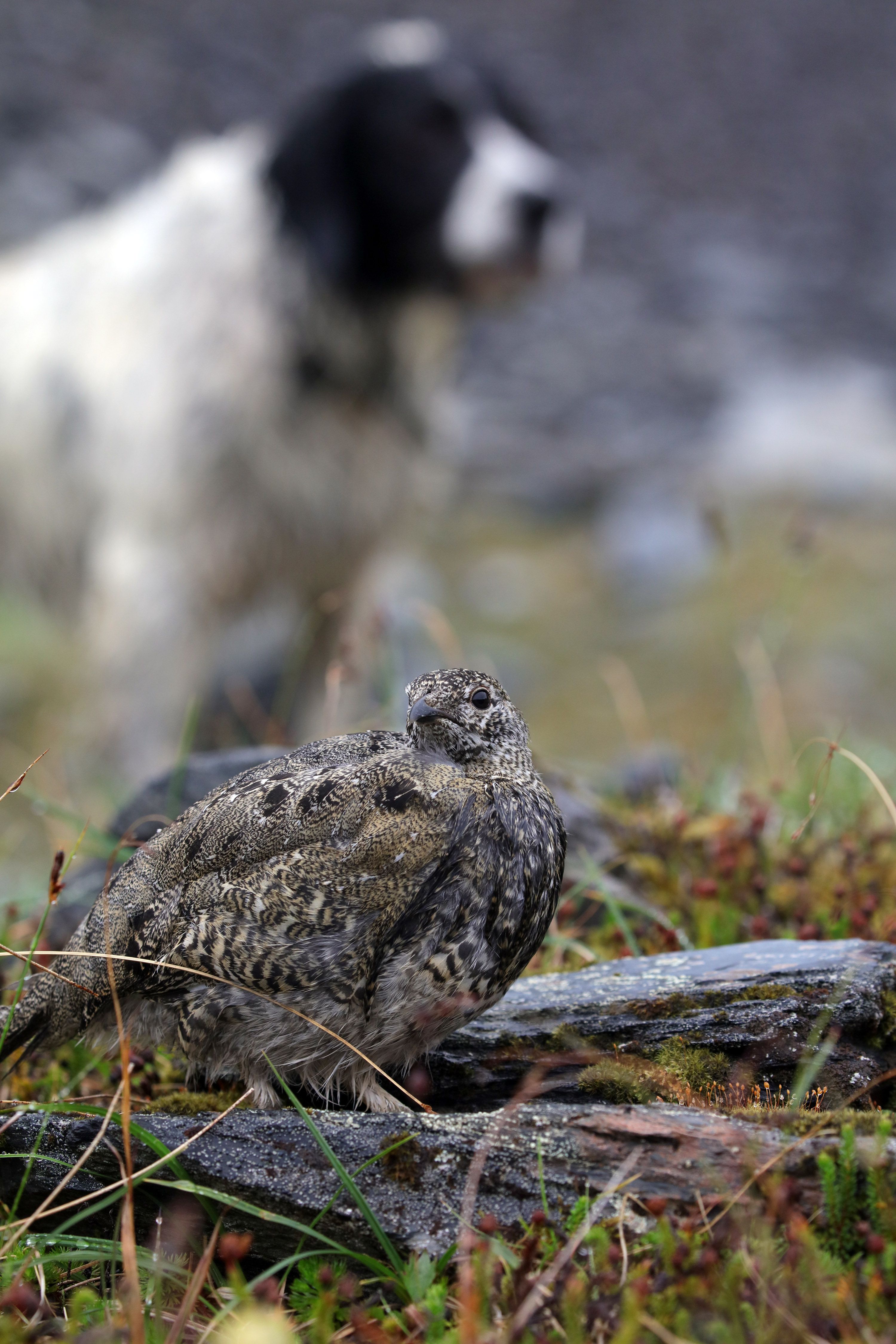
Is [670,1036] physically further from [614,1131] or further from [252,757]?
[252,757]

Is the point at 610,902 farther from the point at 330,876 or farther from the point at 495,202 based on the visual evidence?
the point at 495,202

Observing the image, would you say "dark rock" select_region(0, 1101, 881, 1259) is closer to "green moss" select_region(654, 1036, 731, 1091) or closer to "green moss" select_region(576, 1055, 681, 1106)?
"green moss" select_region(576, 1055, 681, 1106)

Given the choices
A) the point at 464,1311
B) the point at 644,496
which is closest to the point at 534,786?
the point at 464,1311

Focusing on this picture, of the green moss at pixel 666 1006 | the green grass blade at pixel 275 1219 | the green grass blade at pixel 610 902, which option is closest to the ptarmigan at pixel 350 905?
the green grass blade at pixel 275 1219

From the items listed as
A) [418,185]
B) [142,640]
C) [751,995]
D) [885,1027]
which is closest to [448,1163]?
[751,995]

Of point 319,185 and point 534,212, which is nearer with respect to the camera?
point 534,212

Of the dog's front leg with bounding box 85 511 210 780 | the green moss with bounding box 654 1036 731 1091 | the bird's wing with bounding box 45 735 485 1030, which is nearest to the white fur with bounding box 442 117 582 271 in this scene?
the dog's front leg with bounding box 85 511 210 780

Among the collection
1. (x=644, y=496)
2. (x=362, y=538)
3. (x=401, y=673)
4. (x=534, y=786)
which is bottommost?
(x=534, y=786)
